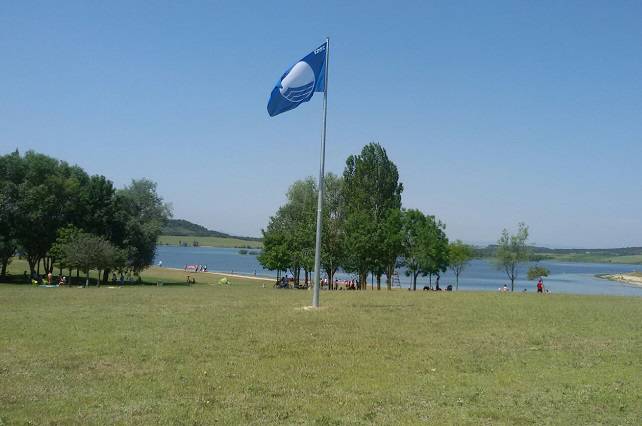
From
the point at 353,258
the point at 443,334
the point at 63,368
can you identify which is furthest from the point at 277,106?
the point at 353,258

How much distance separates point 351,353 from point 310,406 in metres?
4.55

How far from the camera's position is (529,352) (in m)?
13.8

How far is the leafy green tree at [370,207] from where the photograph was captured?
58.2 metres

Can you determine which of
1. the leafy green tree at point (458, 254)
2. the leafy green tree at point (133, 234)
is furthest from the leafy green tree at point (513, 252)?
the leafy green tree at point (133, 234)

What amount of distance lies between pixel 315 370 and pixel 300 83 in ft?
47.2

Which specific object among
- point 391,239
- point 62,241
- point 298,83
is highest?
point 298,83

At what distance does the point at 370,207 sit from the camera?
6169 cm

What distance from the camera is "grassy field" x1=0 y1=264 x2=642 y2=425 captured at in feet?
28.0

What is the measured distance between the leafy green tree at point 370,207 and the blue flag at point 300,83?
34.7 metres

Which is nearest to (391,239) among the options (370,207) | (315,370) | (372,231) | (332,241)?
(372,231)

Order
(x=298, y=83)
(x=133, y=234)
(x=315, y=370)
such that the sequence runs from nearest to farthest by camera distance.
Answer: (x=315, y=370)
(x=298, y=83)
(x=133, y=234)

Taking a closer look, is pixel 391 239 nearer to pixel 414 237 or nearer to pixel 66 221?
pixel 414 237

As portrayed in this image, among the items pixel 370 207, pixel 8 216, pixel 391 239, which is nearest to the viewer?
pixel 8 216

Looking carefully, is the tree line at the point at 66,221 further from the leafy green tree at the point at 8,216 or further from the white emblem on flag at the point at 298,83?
the white emblem on flag at the point at 298,83
